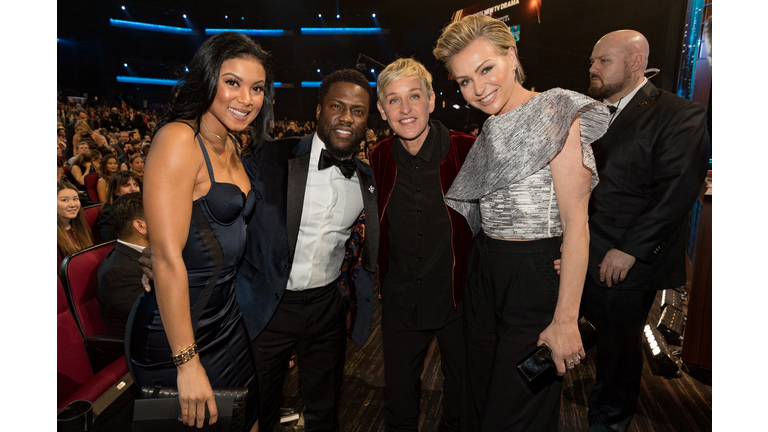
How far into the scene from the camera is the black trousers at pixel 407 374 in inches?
79.7

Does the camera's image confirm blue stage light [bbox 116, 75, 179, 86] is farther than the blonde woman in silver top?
Yes

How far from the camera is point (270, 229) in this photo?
1.73 m

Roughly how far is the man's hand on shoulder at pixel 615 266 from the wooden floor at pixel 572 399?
0.94 meters

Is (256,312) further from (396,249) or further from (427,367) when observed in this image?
(427,367)

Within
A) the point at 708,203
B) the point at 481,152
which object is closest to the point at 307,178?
the point at 481,152

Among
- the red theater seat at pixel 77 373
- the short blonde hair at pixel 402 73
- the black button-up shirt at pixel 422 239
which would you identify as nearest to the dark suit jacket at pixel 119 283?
the red theater seat at pixel 77 373

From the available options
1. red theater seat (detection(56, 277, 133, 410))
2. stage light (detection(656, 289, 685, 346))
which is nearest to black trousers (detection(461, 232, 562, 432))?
red theater seat (detection(56, 277, 133, 410))

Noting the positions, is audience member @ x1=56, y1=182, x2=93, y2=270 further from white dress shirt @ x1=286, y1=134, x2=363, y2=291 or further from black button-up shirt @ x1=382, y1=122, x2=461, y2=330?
black button-up shirt @ x1=382, y1=122, x2=461, y2=330

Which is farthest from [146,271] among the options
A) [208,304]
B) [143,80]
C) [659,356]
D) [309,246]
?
[143,80]

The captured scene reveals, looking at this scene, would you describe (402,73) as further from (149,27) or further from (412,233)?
(149,27)

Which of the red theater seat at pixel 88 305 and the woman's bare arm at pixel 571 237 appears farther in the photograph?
the red theater seat at pixel 88 305

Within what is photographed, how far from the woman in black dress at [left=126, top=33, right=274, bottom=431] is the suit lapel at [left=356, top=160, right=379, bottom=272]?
536 millimetres

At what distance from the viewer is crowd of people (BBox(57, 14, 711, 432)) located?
49.7 inches

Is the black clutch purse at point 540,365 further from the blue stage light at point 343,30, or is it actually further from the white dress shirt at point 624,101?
the blue stage light at point 343,30
